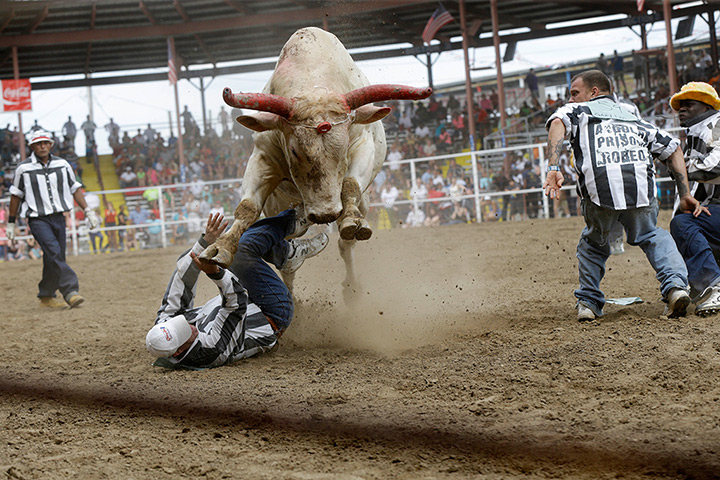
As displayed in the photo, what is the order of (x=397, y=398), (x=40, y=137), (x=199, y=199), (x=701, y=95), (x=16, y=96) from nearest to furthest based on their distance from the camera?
(x=16, y=96) < (x=397, y=398) < (x=701, y=95) < (x=40, y=137) < (x=199, y=199)

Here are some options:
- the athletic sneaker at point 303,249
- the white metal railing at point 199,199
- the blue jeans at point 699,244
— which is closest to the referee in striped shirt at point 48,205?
the athletic sneaker at point 303,249

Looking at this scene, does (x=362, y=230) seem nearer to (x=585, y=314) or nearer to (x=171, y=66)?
(x=585, y=314)

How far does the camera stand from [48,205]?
778cm

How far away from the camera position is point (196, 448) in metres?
2.71

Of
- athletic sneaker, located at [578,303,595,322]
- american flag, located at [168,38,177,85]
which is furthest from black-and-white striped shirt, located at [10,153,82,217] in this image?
athletic sneaker, located at [578,303,595,322]

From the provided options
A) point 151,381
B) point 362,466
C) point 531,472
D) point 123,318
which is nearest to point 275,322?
point 151,381

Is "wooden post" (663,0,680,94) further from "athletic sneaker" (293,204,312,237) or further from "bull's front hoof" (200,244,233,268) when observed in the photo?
"bull's front hoof" (200,244,233,268)

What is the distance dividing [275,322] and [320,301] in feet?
6.43

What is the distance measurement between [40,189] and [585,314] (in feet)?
19.5

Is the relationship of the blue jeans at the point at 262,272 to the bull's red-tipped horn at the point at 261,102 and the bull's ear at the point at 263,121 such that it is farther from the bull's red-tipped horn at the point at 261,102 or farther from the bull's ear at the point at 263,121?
the bull's red-tipped horn at the point at 261,102

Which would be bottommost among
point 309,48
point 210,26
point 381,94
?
point 381,94

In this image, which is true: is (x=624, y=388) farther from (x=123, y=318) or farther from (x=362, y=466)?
(x=123, y=318)

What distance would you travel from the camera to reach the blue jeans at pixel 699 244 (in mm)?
A: 4402

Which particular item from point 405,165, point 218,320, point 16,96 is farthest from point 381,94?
point 405,165
